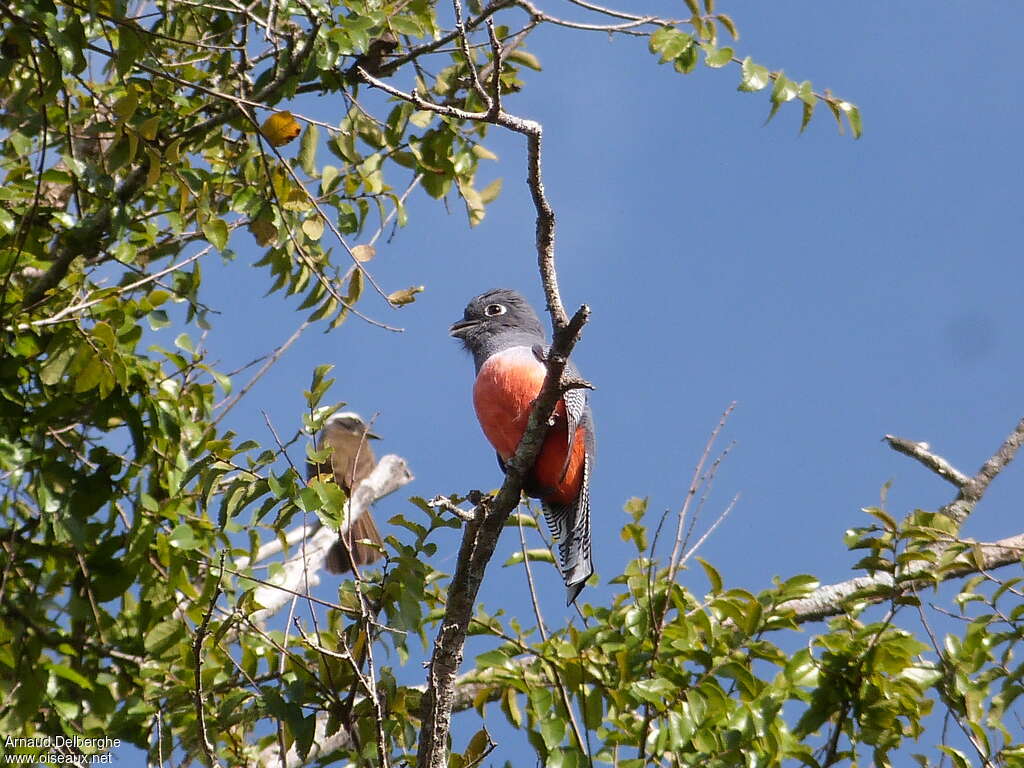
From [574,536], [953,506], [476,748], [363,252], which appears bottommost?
[476,748]

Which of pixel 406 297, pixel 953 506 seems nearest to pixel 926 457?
pixel 953 506

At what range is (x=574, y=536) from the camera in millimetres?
4430

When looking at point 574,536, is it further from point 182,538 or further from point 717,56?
point 717,56

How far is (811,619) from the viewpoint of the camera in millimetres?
4684

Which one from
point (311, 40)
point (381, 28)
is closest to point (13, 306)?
point (311, 40)

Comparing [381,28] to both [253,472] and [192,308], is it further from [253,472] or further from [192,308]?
[253,472]

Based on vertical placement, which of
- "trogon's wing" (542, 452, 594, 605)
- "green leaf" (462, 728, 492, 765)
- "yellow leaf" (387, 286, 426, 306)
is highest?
"yellow leaf" (387, 286, 426, 306)

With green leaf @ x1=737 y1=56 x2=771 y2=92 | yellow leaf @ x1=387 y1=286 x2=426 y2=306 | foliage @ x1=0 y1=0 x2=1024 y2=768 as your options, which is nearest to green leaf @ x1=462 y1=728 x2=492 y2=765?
foliage @ x1=0 y1=0 x2=1024 y2=768

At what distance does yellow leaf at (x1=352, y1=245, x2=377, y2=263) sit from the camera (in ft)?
13.5

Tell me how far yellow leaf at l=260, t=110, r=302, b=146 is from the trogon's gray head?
119 cm

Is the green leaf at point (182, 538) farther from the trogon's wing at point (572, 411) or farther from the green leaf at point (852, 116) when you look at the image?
the green leaf at point (852, 116)

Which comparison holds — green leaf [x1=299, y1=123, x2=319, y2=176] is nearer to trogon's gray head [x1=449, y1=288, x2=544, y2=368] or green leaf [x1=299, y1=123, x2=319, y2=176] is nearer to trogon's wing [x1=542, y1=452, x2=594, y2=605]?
trogon's gray head [x1=449, y1=288, x2=544, y2=368]

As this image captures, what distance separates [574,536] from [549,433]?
0.47 m

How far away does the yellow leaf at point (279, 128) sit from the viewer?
156 inches
